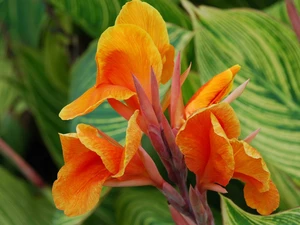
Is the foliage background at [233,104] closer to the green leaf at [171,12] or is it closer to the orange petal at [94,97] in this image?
the green leaf at [171,12]

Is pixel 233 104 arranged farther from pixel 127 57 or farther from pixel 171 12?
pixel 127 57

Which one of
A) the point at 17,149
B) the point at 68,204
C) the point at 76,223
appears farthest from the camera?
the point at 17,149

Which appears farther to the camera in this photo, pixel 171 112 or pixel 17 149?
pixel 17 149

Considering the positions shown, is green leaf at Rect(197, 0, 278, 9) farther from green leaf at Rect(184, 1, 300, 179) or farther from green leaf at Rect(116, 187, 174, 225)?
green leaf at Rect(116, 187, 174, 225)

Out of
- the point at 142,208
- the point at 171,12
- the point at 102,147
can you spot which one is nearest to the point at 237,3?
the point at 171,12

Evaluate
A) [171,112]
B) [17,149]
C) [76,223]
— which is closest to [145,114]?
[171,112]

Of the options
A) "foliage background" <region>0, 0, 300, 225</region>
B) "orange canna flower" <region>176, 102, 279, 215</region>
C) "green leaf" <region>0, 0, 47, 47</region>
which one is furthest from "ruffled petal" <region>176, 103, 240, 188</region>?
"green leaf" <region>0, 0, 47, 47</region>

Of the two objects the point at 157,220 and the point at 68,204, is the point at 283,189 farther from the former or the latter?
the point at 68,204
